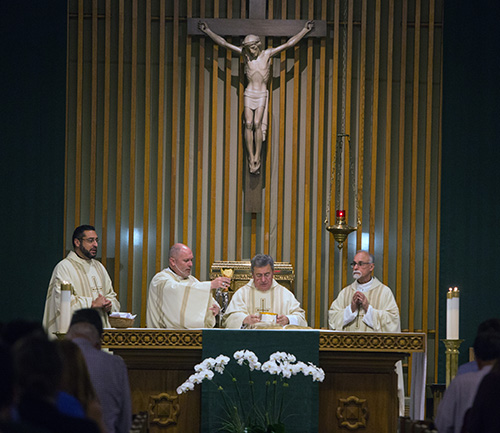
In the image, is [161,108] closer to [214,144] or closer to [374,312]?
[214,144]

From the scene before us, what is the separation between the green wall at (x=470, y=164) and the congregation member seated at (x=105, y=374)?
5396 millimetres

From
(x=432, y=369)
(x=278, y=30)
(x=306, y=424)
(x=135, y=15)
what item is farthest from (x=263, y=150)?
(x=306, y=424)

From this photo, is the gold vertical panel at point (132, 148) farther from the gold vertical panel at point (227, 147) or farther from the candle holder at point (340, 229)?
the candle holder at point (340, 229)

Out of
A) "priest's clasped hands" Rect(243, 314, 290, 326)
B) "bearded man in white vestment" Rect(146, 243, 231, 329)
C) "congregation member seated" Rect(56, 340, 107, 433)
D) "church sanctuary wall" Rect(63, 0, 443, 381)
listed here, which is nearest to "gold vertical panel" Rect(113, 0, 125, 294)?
"church sanctuary wall" Rect(63, 0, 443, 381)

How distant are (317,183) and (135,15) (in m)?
2.58

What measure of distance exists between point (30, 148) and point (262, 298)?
306 centimetres

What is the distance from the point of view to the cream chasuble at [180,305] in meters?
7.20

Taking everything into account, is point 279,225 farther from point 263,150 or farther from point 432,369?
point 432,369

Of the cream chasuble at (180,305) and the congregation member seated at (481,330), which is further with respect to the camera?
the cream chasuble at (180,305)

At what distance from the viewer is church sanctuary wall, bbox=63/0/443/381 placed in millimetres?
9102

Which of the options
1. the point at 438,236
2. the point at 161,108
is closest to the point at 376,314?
the point at 438,236

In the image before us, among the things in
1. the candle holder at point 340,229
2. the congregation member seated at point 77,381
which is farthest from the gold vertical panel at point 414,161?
the congregation member seated at point 77,381

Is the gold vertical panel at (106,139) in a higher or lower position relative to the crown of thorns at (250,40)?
lower

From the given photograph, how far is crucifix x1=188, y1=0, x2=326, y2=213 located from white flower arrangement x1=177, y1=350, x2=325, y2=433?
121 inches
